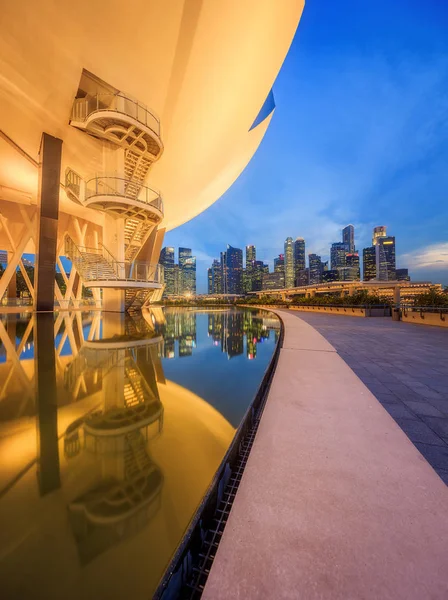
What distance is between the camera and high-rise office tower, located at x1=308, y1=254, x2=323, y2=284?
179800 millimetres

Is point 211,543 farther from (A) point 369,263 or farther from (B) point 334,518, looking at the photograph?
(A) point 369,263

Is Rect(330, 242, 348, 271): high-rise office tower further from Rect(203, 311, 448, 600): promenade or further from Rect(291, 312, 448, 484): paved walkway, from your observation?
Rect(203, 311, 448, 600): promenade

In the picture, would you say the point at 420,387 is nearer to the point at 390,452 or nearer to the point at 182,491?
the point at 390,452

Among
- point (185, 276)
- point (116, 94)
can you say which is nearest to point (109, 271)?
point (116, 94)

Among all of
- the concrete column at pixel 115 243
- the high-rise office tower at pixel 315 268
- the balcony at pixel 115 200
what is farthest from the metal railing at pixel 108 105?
the high-rise office tower at pixel 315 268

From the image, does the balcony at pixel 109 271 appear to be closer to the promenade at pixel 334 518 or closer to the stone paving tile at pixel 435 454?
the promenade at pixel 334 518

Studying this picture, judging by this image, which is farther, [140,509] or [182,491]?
[182,491]

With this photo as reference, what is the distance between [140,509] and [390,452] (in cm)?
184

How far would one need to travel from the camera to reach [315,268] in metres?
186

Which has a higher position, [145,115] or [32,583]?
[145,115]

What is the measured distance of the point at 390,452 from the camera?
6.33ft

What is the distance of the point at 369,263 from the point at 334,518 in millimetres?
195417

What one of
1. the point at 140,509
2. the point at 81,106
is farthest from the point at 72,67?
the point at 140,509

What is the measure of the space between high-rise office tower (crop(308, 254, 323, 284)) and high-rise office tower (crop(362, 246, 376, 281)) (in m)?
28.0
